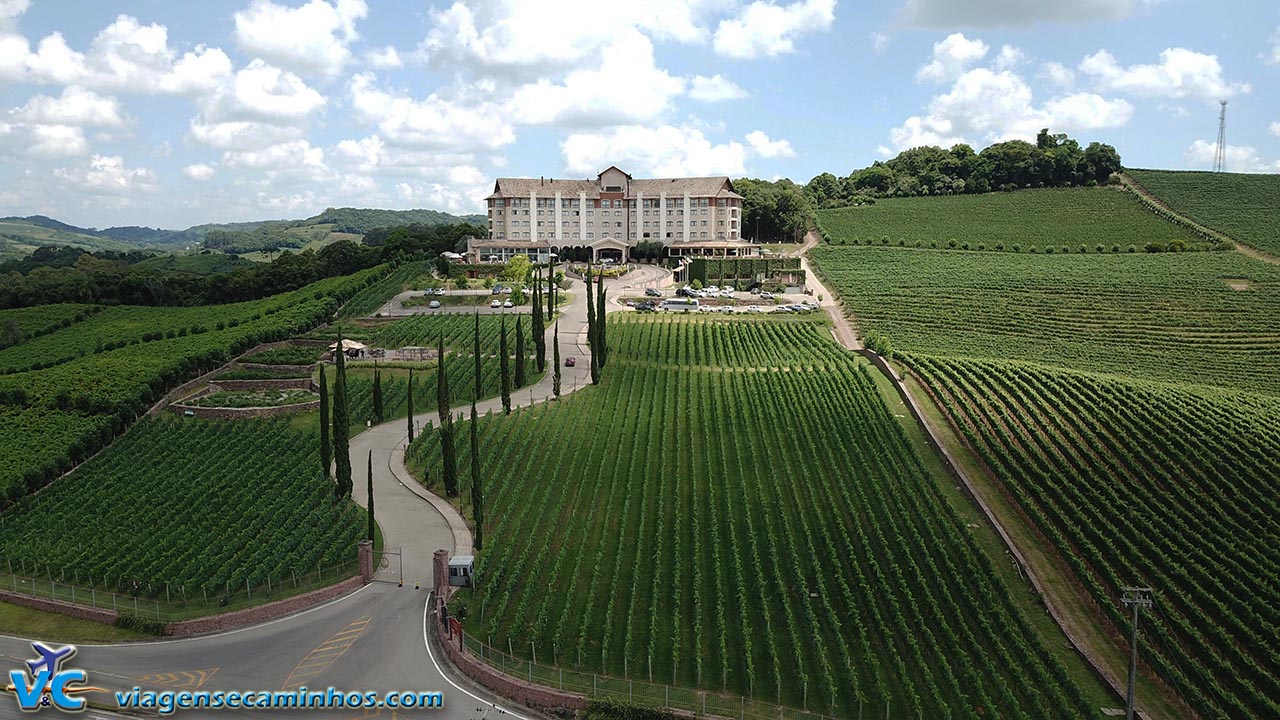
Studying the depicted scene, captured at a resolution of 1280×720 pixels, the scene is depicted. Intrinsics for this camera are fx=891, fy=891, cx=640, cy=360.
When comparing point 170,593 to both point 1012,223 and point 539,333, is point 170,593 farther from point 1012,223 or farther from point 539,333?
point 1012,223

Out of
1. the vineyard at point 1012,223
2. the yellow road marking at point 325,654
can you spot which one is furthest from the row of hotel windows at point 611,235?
the yellow road marking at point 325,654

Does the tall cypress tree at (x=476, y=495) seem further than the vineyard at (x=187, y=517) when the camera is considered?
Yes

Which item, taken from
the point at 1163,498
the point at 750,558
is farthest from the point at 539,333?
the point at 1163,498

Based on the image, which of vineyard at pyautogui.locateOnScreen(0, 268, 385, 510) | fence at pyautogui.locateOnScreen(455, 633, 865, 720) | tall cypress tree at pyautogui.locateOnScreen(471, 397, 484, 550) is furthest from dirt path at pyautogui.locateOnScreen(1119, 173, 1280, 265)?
vineyard at pyautogui.locateOnScreen(0, 268, 385, 510)

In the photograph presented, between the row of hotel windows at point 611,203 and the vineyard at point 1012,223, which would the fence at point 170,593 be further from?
the vineyard at point 1012,223

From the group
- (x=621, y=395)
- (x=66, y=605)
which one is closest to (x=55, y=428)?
(x=66, y=605)

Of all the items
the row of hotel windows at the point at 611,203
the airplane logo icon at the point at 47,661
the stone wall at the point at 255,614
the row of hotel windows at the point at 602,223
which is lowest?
the stone wall at the point at 255,614
